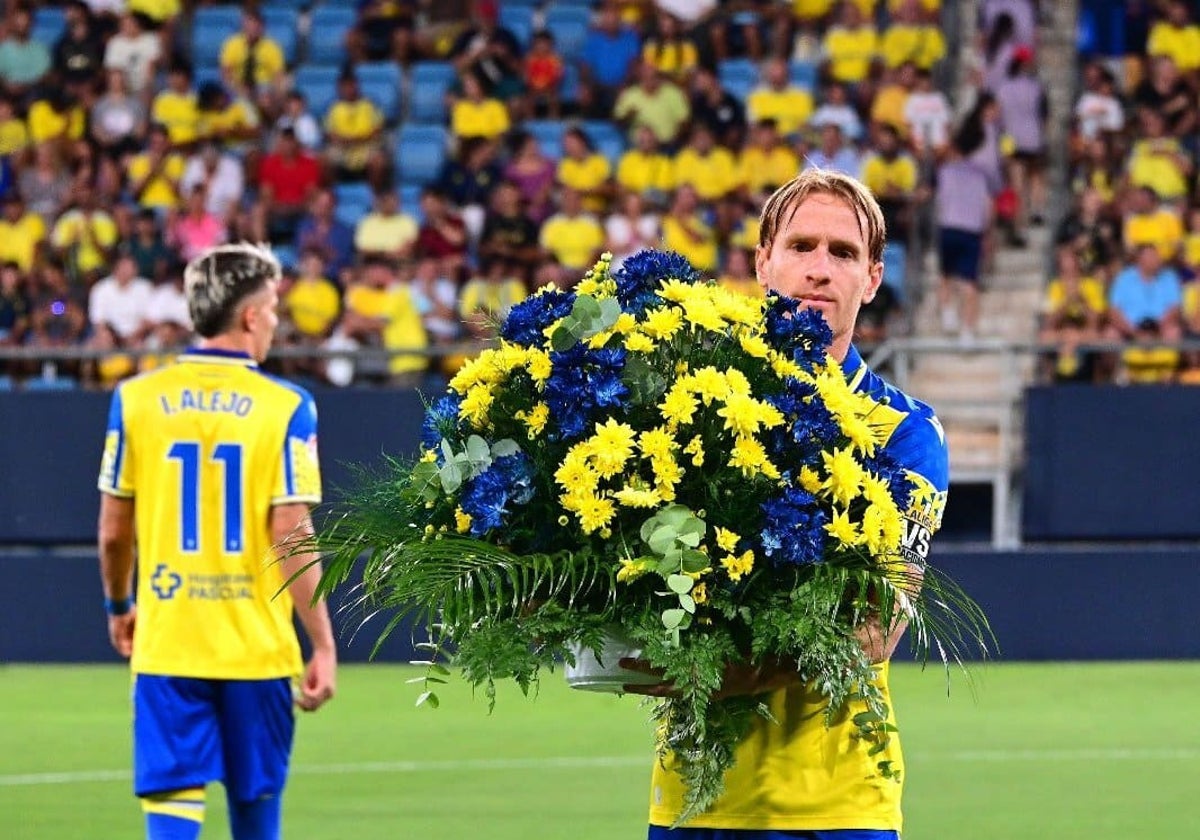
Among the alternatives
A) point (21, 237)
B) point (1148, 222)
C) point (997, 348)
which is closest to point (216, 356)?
point (997, 348)

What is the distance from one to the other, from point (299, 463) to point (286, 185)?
1196 cm

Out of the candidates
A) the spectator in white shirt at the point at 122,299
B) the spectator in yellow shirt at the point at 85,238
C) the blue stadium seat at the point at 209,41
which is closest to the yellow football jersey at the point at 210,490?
the spectator in white shirt at the point at 122,299

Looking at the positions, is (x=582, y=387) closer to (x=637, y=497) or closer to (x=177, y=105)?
(x=637, y=497)

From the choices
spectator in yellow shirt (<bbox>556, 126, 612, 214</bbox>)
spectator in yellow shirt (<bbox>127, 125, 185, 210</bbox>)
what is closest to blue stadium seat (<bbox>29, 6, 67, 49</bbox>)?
spectator in yellow shirt (<bbox>127, 125, 185, 210</bbox>)

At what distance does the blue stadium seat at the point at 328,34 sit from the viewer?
19.7 metres

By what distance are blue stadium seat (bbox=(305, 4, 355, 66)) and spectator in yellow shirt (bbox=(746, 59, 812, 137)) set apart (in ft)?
13.4

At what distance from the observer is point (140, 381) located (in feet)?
19.8

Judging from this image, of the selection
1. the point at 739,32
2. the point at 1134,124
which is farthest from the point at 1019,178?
the point at 739,32

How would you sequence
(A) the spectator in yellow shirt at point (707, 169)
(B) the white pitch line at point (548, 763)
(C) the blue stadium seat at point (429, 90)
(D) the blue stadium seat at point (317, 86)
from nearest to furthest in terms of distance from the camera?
(B) the white pitch line at point (548, 763) < (A) the spectator in yellow shirt at point (707, 169) < (C) the blue stadium seat at point (429, 90) < (D) the blue stadium seat at point (317, 86)

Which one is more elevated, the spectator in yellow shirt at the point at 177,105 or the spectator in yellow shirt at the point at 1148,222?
the spectator in yellow shirt at the point at 177,105

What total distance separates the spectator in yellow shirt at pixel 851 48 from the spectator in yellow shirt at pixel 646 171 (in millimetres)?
1852

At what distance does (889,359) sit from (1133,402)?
1567mm

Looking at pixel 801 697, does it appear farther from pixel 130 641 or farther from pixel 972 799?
pixel 972 799

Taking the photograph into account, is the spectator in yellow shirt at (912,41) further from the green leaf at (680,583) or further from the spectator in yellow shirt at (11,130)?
the green leaf at (680,583)
